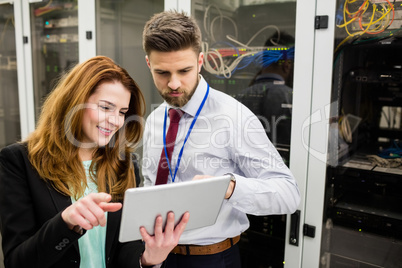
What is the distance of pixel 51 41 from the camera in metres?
2.80

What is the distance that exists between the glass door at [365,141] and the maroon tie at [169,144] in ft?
2.24

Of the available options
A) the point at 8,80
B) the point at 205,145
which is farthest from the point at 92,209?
the point at 8,80

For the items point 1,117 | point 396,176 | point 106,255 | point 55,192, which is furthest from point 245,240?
point 1,117

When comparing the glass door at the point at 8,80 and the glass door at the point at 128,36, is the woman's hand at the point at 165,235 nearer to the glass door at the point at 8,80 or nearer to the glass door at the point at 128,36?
the glass door at the point at 128,36

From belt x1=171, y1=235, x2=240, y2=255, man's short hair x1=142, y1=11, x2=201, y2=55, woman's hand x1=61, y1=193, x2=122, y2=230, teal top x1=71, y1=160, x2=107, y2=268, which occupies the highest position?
man's short hair x1=142, y1=11, x2=201, y2=55

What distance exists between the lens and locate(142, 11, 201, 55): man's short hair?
139 cm

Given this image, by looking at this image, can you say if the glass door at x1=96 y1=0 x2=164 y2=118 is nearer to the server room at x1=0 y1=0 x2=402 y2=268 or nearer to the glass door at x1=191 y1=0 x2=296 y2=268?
the server room at x1=0 y1=0 x2=402 y2=268

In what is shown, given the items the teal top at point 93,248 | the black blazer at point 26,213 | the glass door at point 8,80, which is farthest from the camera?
the glass door at point 8,80

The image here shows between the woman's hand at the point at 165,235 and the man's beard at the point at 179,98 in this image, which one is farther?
the man's beard at the point at 179,98

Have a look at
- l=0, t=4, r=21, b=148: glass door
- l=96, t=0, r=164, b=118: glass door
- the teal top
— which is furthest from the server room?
l=0, t=4, r=21, b=148: glass door

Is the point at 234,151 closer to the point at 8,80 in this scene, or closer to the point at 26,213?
the point at 26,213

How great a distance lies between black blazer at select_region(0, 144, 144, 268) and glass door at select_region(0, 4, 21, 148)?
89.2 inches

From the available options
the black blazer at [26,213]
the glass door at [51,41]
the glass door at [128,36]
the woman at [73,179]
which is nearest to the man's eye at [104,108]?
the woman at [73,179]

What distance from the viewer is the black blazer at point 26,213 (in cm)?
102
